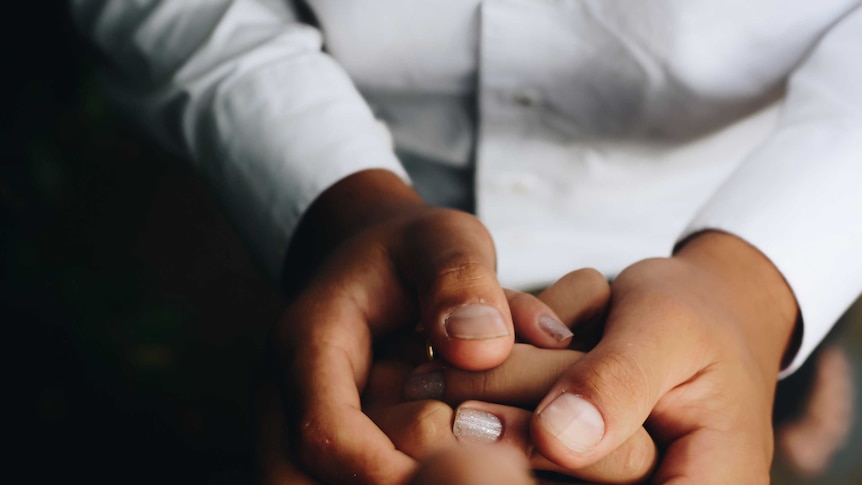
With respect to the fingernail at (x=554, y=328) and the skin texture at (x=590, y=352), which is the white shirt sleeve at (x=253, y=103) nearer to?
the skin texture at (x=590, y=352)

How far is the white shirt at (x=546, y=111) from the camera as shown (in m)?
0.47

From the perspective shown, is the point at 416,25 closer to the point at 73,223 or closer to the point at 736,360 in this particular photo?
the point at 736,360

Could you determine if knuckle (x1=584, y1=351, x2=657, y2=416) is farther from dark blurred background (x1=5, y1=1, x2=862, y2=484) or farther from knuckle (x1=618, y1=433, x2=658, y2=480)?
dark blurred background (x1=5, y1=1, x2=862, y2=484)

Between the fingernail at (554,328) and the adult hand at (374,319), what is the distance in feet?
0.14

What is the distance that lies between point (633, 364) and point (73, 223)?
0.94 meters

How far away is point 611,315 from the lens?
0.39 meters

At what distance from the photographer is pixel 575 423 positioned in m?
0.31

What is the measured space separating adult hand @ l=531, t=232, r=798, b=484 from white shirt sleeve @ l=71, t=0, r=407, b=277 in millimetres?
209

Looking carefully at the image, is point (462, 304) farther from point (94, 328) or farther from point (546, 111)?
point (94, 328)

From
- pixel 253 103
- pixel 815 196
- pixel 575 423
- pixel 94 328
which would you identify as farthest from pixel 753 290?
pixel 94 328

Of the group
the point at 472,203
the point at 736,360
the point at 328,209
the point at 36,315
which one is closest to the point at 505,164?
the point at 472,203

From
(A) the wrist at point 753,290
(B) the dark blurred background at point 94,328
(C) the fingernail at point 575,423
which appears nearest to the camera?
(C) the fingernail at point 575,423

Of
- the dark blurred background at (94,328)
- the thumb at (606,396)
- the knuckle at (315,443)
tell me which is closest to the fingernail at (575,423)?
the thumb at (606,396)

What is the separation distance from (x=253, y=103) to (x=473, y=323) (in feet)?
0.95
